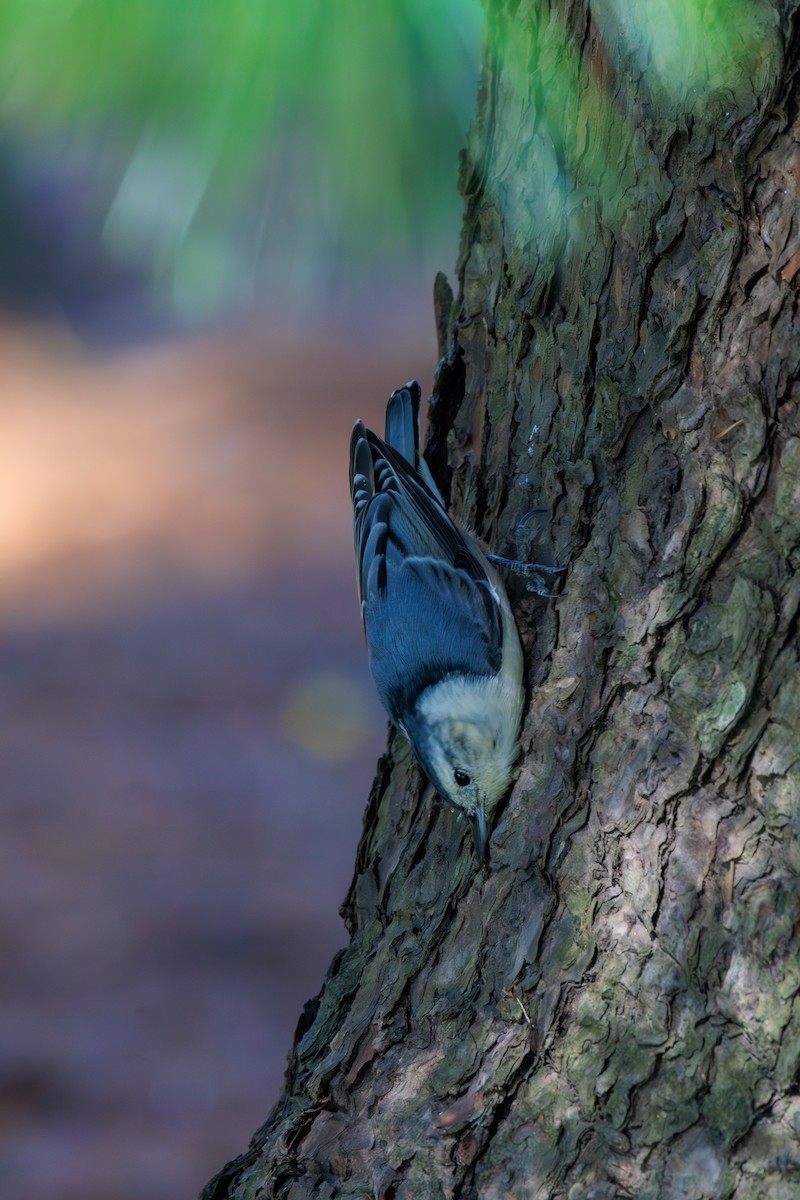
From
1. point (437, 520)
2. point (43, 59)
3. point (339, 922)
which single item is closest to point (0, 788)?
point (339, 922)

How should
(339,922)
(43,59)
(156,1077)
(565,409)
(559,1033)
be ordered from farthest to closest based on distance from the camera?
(339,922), (156,1077), (565,409), (559,1033), (43,59)

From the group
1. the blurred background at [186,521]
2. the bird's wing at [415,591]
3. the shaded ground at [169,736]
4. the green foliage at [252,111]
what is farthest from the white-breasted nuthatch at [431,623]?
the shaded ground at [169,736]

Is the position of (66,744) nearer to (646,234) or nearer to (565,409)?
(565,409)

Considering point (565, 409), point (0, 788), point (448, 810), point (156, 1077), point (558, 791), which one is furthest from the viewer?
point (0, 788)

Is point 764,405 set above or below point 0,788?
below

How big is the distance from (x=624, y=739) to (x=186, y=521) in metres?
2.97

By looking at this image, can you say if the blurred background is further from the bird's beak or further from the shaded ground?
the bird's beak

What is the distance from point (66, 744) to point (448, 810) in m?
2.12

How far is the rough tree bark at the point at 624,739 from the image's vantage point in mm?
1346

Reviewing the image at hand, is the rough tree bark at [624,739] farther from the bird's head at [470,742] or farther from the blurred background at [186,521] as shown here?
the blurred background at [186,521]

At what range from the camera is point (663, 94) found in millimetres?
1498

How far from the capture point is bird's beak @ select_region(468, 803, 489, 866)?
1665mm

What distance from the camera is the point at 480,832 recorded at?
169 centimetres

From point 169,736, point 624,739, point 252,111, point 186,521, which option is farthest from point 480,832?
point 186,521
